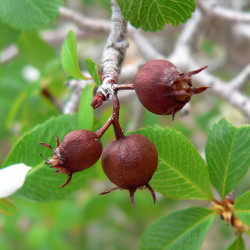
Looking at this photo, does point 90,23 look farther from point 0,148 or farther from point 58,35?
point 0,148

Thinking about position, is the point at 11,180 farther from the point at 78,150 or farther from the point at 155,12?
the point at 155,12

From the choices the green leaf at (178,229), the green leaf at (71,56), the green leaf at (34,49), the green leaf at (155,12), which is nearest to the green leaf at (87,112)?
the green leaf at (71,56)

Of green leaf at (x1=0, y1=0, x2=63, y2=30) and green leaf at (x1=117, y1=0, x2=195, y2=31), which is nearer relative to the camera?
green leaf at (x1=117, y1=0, x2=195, y2=31)

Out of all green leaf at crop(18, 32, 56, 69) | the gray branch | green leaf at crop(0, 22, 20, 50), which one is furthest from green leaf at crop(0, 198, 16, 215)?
green leaf at crop(18, 32, 56, 69)

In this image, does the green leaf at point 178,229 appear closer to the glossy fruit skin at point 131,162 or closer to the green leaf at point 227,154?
the green leaf at point 227,154

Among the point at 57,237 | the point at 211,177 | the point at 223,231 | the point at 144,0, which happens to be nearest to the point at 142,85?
the point at 144,0

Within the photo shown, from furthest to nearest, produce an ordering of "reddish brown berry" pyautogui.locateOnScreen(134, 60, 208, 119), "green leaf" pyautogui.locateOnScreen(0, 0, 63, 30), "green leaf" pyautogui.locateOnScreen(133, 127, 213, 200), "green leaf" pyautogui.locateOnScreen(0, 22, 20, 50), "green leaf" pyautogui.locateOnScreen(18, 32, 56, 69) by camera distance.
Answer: "green leaf" pyautogui.locateOnScreen(18, 32, 56, 69), "green leaf" pyautogui.locateOnScreen(0, 22, 20, 50), "green leaf" pyautogui.locateOnScreen(0, 0, 63, 30), "green leaf" pyautogui.locateOnScreen(133, 127, 213, 200), "reddish brown berry" pyautogui.locateOnScreen(134, 60, 208, 119)

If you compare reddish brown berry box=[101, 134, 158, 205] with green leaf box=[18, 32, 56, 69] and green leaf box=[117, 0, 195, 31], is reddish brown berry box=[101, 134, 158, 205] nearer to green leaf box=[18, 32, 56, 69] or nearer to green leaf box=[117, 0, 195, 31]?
green leaf box=[117, 0, 195, 31]
